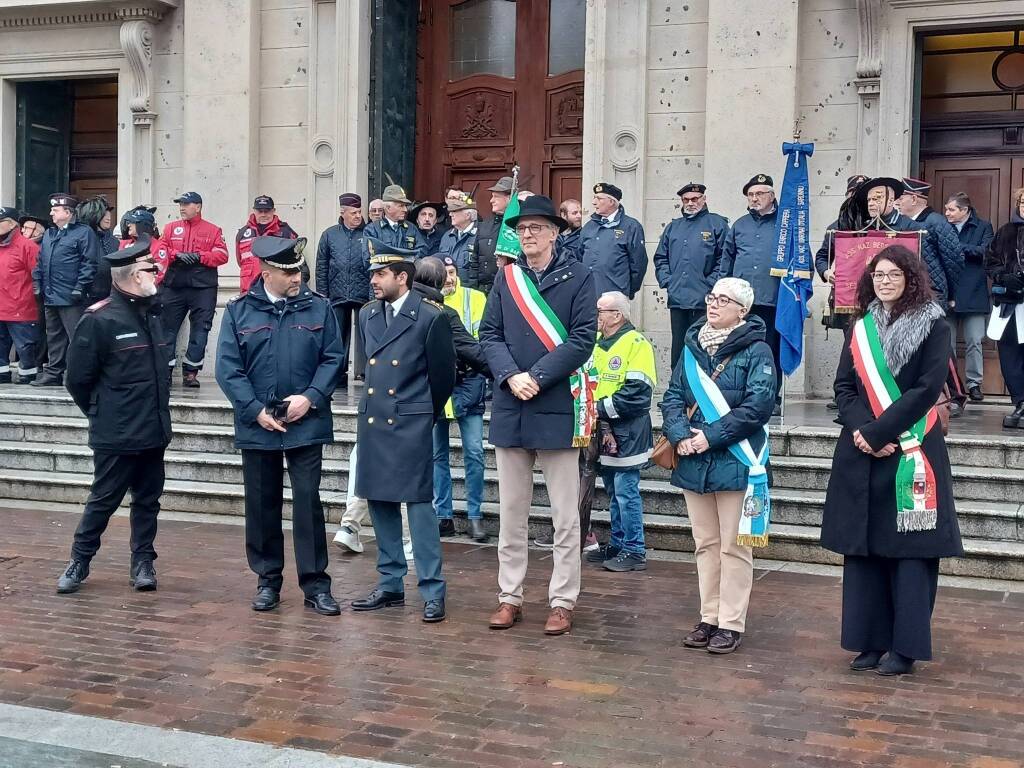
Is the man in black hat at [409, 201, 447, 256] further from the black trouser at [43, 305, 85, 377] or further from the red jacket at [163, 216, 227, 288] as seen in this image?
the black trouser at [43, 305, 85, 377]

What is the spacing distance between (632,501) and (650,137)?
6372 mm

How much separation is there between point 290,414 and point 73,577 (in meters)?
1.72

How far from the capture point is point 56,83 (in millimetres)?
17219

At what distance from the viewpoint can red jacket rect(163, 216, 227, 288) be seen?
13.5 meters

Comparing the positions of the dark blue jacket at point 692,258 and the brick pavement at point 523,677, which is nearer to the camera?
the brick pavement at point 523,677

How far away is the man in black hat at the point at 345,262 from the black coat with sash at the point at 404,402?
19.4 feet

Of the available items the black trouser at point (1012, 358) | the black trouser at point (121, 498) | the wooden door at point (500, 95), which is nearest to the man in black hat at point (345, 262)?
the wooden door at point (500, 95)

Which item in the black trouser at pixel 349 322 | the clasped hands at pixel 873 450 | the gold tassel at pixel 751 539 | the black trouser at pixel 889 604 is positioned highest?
the black trouser at pixel 349 322

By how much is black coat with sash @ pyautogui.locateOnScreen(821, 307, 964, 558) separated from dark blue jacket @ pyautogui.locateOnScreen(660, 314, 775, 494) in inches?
15.9

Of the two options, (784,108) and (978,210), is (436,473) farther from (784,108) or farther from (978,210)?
(978,210)

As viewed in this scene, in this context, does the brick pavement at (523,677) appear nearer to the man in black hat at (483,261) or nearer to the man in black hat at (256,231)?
the man in black hat at (483,261)

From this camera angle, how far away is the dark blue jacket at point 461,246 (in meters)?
11.6

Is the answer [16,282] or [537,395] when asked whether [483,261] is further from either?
[16,282]

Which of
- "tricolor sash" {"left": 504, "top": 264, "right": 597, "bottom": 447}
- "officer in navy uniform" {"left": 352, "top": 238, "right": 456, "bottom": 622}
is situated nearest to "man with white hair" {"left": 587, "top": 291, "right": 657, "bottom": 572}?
"tricolor sash" {"left": 504, "top": 264, "right": 597, "bottom": 447}
